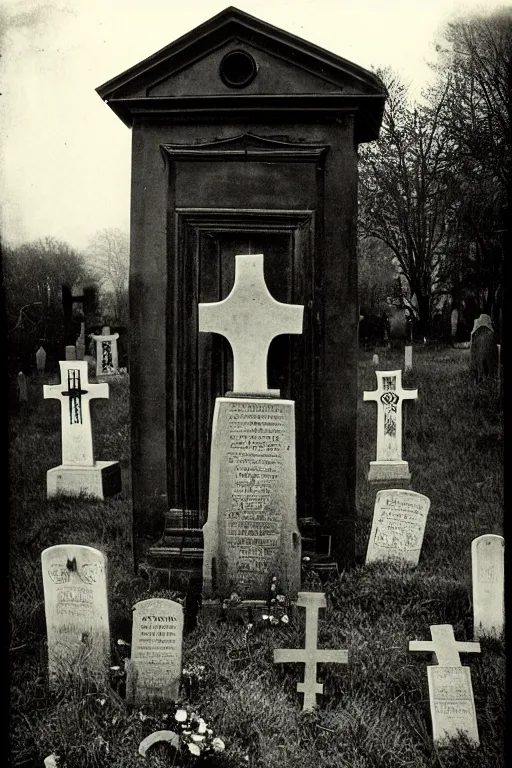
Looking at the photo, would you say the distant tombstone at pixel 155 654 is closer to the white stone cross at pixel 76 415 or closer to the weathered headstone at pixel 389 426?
the white stone cross at pixel 76 415

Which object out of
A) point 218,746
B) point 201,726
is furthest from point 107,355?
point 218,746

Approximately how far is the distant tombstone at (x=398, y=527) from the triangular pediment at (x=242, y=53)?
10.1 feet

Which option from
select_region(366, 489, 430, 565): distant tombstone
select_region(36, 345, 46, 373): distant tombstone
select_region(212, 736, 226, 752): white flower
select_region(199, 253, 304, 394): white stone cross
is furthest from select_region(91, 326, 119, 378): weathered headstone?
select_region(212, 736, 226, 752): white flower

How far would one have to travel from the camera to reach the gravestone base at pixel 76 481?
6.17 m

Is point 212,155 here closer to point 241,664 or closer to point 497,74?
point 497,74

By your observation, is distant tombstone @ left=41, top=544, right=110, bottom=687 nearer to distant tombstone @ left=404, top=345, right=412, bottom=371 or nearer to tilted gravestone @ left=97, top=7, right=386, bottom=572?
tilted gravestone @ left=97, top=7, right=386, bottom=572

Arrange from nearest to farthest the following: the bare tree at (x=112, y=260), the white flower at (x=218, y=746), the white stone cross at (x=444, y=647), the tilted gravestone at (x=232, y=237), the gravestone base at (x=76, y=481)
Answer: the white flower at (x=218, y=746)
the white stone cross at (x=444, y=647)
the tilted gravestone at (x=232, y=237)
the bare tree at (x=112, y=260)
the gravestone base at (x=76, y=481)

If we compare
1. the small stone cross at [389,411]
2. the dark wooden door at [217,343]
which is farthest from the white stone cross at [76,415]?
the small stone cross at [389,411]

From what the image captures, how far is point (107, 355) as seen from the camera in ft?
27.8

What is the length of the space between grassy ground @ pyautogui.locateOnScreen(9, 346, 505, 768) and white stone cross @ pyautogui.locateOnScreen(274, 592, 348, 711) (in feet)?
0.26

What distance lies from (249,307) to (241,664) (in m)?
2.37

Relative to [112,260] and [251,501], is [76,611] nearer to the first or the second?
[251,501]

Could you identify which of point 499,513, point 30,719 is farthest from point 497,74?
point 30,719

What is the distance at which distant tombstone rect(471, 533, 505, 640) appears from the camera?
3.94 metres
